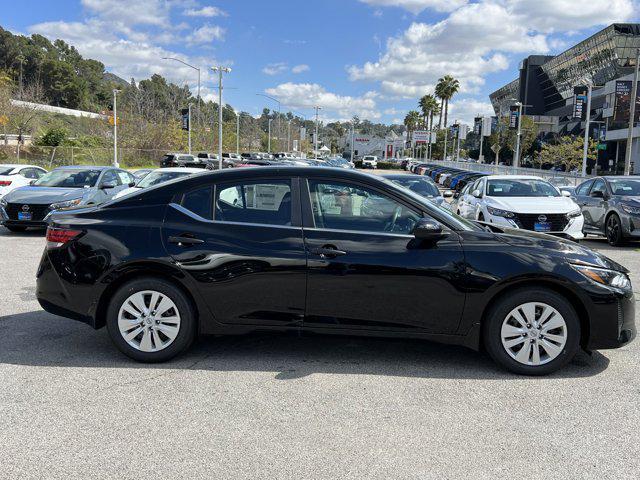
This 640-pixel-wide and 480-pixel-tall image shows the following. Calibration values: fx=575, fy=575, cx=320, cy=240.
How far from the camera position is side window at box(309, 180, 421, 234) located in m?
4.72

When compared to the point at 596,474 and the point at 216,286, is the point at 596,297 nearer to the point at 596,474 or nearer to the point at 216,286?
the point at 596,474

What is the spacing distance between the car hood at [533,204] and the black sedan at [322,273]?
21.5 feet

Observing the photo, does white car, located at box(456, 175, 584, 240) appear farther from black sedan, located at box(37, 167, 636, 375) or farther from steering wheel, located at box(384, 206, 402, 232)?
steering wheel, located at box(384, 206, 402, 232)

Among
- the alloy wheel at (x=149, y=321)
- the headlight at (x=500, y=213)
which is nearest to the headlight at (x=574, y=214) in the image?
the headlight at (x=500, y=213)

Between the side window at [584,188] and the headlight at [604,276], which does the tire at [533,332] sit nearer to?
the headlight at [604,276]

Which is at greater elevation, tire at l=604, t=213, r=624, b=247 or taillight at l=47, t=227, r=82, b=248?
taillight at l=47, t=227, r=82, b=248

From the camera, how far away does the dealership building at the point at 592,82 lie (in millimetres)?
73438

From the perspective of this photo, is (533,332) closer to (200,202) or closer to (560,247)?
(560,247)

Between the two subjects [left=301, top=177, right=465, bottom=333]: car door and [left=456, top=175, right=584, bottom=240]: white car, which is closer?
[left=301, top=177, right=465, bottom=333]: car door

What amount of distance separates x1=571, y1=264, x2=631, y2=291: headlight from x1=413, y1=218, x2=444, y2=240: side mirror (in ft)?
3.63

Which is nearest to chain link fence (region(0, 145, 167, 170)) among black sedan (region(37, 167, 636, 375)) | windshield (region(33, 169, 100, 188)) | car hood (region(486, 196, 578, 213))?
windshield (region(33, 169, 100, 188))

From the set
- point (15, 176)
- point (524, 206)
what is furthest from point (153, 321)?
point (15, 176)

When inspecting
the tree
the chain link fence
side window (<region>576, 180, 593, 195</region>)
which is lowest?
side window (<region>576, 180, 593, 195</region>)

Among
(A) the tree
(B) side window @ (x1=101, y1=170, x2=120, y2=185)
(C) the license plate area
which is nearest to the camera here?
(C) the license plate area
